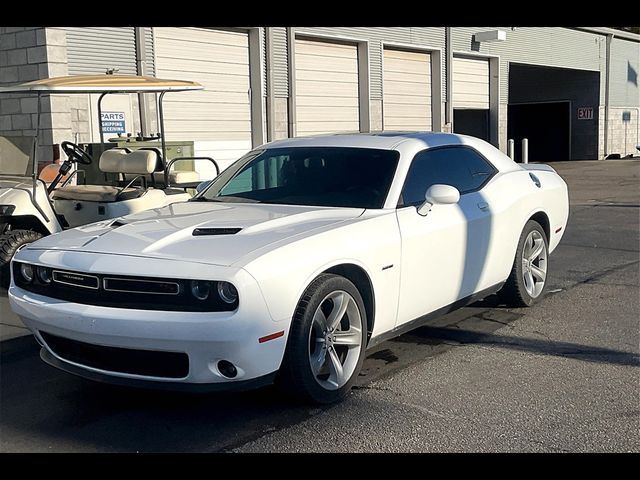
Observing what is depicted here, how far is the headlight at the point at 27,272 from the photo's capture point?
4672 mm

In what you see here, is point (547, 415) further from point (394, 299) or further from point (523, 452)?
point (394, 299)

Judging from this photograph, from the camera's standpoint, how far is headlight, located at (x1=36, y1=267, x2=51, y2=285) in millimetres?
4539

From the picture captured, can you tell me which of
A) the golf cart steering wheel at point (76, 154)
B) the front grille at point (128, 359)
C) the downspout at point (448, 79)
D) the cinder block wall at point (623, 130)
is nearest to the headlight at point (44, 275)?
the front grille at point (128, 359)

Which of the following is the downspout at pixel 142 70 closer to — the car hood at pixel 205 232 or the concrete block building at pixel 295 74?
the concrete block building at pixel 295 74

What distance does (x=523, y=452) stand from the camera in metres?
3.79

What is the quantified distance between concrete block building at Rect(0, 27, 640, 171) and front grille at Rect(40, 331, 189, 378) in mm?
8760

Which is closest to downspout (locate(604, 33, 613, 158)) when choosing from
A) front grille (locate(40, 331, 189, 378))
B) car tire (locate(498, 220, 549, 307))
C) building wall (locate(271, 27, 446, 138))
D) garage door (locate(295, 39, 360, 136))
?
building wall (locate(271, 27, 446, 138))

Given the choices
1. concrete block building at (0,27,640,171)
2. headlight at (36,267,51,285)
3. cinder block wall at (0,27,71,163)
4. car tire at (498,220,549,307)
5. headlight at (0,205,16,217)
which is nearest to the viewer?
headlight at (36,267,51,285)

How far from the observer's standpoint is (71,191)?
812 cm

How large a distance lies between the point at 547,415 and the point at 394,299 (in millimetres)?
1146

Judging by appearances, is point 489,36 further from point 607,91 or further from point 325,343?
point 325,343

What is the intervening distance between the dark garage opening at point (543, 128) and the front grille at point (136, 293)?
95.7 ft

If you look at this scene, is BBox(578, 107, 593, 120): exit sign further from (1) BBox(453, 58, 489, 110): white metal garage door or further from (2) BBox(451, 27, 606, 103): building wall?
(1) BBox(453, 58, 489, 110): white metal garage door
